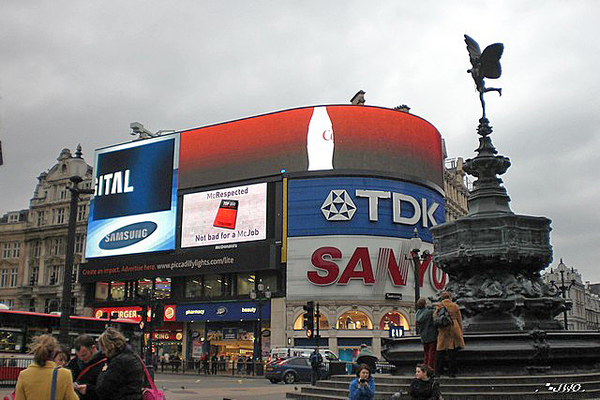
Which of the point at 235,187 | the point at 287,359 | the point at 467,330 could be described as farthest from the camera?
the point at 235,187

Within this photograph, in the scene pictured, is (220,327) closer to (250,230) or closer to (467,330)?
(250,230)

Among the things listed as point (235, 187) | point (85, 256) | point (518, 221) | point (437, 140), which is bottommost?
point (518, 221)

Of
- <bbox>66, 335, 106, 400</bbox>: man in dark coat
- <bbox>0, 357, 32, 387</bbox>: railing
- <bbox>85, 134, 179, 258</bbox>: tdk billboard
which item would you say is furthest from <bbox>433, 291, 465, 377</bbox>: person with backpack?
<bbox>85, 134, 179, 258</bbox>: tdk billboard

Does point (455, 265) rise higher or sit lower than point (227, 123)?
lower

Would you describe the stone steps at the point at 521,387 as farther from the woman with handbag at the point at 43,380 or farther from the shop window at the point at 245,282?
the shop window at the point at 245,282

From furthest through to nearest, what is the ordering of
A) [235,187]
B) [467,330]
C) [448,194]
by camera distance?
[448,194]
[235,187]
[467,330]

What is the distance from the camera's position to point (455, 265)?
14.3 metres

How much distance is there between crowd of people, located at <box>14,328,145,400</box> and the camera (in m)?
5.36

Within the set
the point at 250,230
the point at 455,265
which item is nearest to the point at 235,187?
the point at 250,230

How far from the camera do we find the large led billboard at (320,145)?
5225 cm

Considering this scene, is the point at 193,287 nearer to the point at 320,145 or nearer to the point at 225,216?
the point at 225,216

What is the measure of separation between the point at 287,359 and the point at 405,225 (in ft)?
77.3

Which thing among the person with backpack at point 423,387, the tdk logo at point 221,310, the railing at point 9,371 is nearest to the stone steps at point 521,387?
the person with backpack at point 423,387

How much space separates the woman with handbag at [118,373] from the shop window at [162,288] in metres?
52.8
